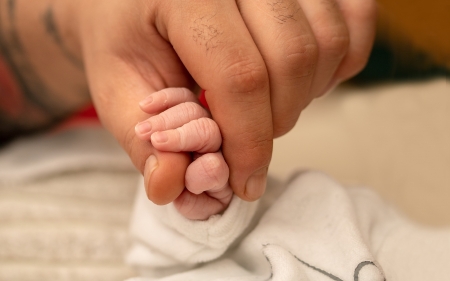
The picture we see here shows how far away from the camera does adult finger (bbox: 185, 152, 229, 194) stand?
455 millimetres

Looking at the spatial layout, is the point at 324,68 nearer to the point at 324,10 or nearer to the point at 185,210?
the point at 324,10

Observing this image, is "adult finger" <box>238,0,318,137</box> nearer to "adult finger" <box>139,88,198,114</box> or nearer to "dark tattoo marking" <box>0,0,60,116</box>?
"adult finger" <box>139,88,198,114</box>

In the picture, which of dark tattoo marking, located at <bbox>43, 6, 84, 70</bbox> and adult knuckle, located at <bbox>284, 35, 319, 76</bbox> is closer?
adult knuckle, located at <bbox>284, 35, 319, 76</bbox>

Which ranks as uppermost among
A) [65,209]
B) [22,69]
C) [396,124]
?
[22,69]

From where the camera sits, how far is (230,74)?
0.45m

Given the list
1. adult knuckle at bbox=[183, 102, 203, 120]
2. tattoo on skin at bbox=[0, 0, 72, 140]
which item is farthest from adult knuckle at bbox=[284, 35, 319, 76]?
tattoo on skin at bbox=[0, 0, 72, 140]

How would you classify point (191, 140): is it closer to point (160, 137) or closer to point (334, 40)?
point (160, 137)

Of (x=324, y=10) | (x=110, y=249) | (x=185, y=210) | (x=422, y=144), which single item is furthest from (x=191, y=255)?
(x=422, y=144)

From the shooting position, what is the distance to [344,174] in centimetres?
97

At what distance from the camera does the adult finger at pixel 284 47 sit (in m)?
0.48

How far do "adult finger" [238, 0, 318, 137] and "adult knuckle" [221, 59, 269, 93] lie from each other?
0.03m

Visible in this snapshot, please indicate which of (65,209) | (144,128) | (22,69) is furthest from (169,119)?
(22,69)

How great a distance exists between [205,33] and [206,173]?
0.14 m

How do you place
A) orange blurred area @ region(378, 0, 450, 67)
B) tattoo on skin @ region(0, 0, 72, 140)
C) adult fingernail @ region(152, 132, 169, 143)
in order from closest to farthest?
1. adult fingernail @ region(152, 132, 169, 143)
2. tattoo on skin @ region(0, 0, 72, 140)
3. orange blurred area @ region(378, 0, 450, 67)
